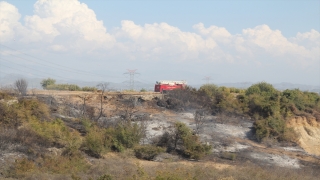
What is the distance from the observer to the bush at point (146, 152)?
24188 millimetres

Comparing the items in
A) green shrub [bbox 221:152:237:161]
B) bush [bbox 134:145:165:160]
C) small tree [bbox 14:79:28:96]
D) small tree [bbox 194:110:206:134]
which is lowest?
green shrub [bbox 221:152:237:161]

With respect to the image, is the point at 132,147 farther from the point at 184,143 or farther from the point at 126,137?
the point at 184,143

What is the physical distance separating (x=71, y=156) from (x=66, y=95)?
1815 cm

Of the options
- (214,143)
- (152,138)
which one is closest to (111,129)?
(152,138)

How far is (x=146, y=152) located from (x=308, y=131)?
2071 centimetres

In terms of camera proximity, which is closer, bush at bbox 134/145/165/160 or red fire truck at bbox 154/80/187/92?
bush at bbox 134/145/165/160

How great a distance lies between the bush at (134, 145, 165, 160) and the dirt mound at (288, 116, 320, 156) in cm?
1616

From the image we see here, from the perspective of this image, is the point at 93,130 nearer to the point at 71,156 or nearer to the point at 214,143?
the point at 71,156

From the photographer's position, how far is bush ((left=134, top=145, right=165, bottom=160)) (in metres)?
24.2

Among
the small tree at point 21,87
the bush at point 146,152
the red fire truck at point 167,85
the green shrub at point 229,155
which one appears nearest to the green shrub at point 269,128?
the green shrub at point 229,155

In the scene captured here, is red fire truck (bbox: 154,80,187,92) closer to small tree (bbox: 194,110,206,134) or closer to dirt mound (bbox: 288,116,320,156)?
small tree (bbox: 194,110,206,134)

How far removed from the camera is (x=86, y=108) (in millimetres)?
32656

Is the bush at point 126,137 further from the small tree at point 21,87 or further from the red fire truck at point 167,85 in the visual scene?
the red fire truck at point 167,85

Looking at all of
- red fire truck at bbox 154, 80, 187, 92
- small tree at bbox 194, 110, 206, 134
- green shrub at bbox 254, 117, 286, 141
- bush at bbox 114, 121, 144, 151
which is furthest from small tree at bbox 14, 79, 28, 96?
green shrub at bbox 254, 117, 286, 141
